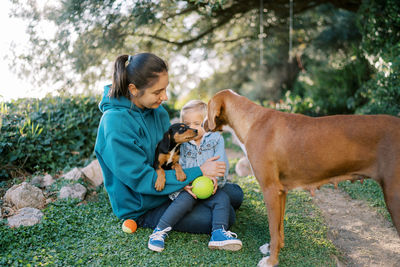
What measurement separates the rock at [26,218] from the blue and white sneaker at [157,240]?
1.52 metres

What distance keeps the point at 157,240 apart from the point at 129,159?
0.88m

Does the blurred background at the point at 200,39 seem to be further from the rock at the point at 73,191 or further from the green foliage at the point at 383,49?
the rock at the point at 73,191

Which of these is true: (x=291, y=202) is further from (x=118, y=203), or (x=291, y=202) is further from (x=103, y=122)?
(x=103, y=122)

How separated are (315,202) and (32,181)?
4333mm

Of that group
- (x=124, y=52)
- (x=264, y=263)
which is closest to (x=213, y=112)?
(x=264, y=263)

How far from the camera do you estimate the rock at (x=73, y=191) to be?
459cm

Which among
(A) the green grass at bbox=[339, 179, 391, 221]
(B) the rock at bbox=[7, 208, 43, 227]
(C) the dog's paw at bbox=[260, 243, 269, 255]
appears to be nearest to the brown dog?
(C) the dog's paw at bbox=[260, 243, 269, 255]

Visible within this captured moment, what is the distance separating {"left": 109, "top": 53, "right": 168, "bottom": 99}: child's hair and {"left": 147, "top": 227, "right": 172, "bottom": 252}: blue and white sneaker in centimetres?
150

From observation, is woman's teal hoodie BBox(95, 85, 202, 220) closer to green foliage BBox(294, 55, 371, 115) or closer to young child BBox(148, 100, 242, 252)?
young child BBox(148, 100, 242, 252)

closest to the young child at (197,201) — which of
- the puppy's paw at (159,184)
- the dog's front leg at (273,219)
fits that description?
the puppy's paw at (159,184)

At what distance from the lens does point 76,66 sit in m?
6.93

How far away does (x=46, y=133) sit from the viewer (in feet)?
19.0

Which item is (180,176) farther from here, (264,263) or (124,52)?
(124,52)

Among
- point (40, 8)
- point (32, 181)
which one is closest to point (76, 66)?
point (40, 8)
